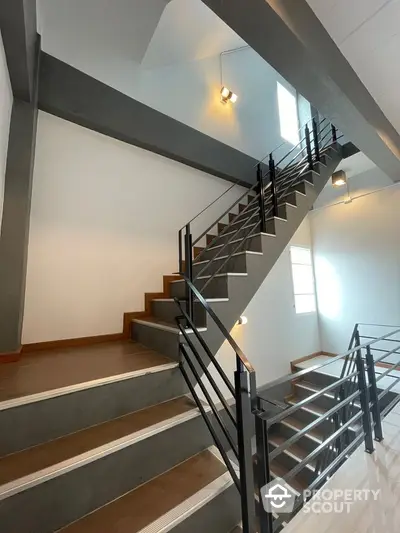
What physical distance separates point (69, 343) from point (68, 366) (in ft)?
2.60

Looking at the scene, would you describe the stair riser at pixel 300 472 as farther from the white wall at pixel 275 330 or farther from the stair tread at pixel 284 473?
the white wall at pixel 275 330

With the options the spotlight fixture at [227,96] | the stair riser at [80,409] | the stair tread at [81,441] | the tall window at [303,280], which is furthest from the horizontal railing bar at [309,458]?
the spotlight fixture at [227,96]

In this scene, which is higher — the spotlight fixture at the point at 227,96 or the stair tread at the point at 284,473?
the spotlight fixture at the point at 227,96

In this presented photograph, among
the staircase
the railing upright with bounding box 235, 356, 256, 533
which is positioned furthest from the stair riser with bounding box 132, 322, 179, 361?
the railing upright with bounding box 235, 356, 256, 533

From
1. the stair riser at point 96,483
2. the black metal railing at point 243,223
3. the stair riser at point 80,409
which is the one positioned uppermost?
the black metal railing at point 243,223

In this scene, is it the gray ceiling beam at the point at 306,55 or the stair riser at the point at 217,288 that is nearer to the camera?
the gray ceiling beam at the point at 306,55

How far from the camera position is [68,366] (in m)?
1.72

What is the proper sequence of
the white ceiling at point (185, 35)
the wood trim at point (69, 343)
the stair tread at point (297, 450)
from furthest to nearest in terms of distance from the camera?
the stair tread at point (297, 450) → the white ceiling at point (185, 35) → the wood trim at point (69, 343)

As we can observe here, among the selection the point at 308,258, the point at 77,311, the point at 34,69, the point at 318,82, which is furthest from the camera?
the point at 308,258

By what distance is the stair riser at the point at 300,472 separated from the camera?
303 centimetres

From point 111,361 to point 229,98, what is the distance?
14.3ft

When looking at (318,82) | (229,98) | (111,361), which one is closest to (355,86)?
(318,82)

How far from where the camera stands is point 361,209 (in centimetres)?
452

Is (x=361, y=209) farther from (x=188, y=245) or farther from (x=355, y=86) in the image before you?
(x=188, y=245)
